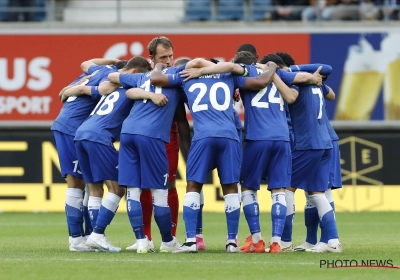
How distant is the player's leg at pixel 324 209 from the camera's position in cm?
1001

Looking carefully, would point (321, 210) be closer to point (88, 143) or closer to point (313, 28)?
point (88, 143)

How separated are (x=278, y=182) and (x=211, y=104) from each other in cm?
106

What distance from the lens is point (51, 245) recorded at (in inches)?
447

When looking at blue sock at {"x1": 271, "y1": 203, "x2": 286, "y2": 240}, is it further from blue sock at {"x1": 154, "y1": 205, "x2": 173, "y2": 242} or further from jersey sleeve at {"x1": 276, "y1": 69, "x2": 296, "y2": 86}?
jersey sleeve at {"x1": 276, "y1": 69, "x2": 296, "y2": 86}

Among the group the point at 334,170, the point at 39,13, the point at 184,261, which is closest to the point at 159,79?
the point at 184,261

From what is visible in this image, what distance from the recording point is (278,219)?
32.3 feet

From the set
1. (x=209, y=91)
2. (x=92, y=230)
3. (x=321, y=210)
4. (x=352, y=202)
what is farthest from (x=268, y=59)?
(x=352, y=202)

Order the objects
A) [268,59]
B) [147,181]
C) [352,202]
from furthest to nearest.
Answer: [352,202] < [268,59] < [147,181]

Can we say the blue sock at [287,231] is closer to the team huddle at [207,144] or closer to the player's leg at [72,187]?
the team huddle at [207,144]

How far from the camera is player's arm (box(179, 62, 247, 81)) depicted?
980 cm

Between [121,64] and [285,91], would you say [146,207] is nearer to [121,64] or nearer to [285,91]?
[121,64]

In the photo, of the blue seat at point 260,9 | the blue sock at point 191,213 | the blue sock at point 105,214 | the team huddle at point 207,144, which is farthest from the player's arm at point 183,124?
the blue seat at point 260,9

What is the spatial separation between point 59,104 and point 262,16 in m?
4.89

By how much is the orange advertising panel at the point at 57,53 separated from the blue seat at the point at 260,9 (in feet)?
3.60
